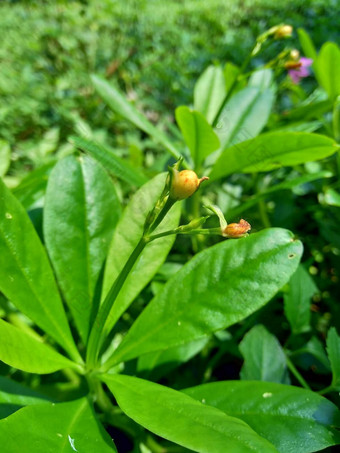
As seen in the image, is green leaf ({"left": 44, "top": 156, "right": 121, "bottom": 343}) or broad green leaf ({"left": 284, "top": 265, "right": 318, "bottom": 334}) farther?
broad green leaf ({"left": 284, "top": 265, "right": 318, "bottom": 334})

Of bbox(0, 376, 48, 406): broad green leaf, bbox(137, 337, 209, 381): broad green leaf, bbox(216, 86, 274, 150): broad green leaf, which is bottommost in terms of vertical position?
bbox(137, 337, 209, 381): broad green leaf

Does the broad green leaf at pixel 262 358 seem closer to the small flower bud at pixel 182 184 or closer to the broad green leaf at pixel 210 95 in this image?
the small flower bud at pixel 182 184

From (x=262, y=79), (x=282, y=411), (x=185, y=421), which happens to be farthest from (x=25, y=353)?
(x=262, y=79)

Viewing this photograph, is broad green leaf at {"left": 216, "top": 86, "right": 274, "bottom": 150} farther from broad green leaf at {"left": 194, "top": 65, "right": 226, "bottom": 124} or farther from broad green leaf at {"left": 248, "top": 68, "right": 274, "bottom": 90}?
broad green leaf at {"left": 248, "top": 68, "right": 274, "bottom": 90}

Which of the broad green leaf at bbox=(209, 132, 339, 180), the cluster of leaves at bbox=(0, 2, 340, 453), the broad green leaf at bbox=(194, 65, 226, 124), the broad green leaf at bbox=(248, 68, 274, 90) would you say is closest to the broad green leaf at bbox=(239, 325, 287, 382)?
the cluster of leaves at bbox=(0, 2, 340, 453)

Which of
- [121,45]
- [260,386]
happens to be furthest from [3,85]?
[260,386]

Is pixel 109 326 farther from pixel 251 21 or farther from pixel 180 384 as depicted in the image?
pixel 251 21

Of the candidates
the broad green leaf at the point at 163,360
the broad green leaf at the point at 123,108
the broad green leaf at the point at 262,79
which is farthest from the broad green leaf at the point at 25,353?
the broad green leaf at the point at 262,79
